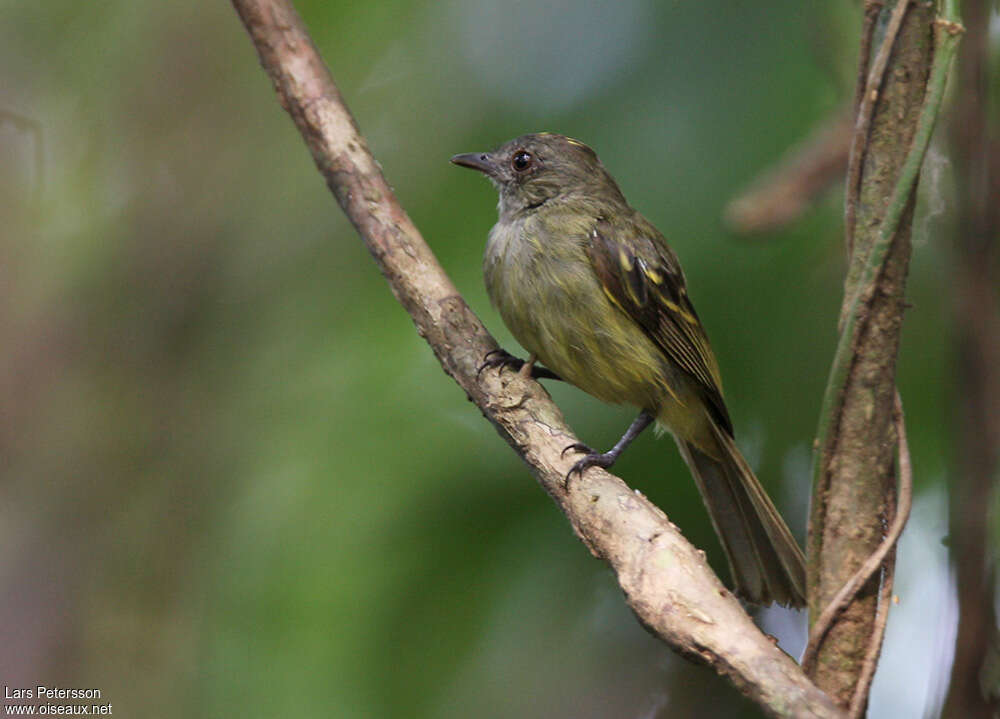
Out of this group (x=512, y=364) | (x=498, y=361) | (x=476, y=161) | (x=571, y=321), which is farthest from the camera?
(x=476, y=161)

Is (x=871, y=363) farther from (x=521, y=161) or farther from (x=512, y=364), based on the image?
(x=521, y=161)

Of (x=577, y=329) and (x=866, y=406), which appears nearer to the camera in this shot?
(x=866, y=406)

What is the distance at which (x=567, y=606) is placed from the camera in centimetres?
274

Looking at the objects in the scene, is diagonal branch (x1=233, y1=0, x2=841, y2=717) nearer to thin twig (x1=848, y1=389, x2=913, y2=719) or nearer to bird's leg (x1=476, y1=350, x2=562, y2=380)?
bird's leg (x1=476, y1=350, x2=562, y2=380)

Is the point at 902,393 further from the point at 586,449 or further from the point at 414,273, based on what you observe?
the point at 414,273

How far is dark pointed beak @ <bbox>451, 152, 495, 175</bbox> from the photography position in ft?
10.3

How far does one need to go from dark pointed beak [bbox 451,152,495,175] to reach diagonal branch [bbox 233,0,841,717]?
28.7 inches

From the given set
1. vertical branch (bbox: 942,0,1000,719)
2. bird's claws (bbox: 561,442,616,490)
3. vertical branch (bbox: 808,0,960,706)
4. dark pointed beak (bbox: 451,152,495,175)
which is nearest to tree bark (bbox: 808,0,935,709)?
vertical branch (bbox: 808,0,960,706)

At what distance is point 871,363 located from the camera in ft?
5.78

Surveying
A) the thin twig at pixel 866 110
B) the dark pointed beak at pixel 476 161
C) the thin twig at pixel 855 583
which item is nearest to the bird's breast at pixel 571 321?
the dark pointed beak at pixel 476 161

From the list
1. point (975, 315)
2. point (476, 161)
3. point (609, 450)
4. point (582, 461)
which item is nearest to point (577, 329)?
point (609, 450)

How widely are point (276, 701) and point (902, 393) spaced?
1.74 m

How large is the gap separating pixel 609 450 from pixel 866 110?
1227 millimetres

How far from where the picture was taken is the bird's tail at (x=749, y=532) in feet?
8.27
